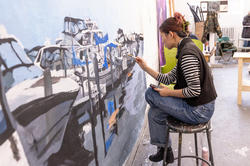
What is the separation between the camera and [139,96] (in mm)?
2686

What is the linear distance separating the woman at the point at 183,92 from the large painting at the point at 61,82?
300mm

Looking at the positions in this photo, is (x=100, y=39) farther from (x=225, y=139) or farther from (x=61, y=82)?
(x=225, y=139)

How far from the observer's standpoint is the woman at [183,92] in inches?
67.7

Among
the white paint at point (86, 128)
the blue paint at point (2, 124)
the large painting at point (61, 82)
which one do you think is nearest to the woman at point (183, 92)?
the large painting at point (61, 82)

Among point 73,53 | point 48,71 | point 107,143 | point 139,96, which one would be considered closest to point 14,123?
point 48,71

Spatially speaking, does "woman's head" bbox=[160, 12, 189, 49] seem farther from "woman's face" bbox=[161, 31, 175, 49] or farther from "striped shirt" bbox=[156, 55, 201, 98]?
"striped shirt" bbox=[156, 55, 201, 98]

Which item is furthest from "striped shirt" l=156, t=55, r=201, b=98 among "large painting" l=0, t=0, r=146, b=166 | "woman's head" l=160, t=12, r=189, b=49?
"large painting" l=0, t=0, r=146, b=166

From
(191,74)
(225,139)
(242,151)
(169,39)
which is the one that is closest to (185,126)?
(191,74)

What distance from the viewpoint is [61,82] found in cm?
113

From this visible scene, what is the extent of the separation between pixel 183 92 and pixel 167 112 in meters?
0.21

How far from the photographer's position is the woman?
172cm

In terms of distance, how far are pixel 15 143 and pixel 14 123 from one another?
7 cm

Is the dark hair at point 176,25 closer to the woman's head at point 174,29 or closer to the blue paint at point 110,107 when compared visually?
the woman's head at point 174,29

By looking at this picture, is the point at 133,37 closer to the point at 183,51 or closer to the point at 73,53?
the point at 183,51
